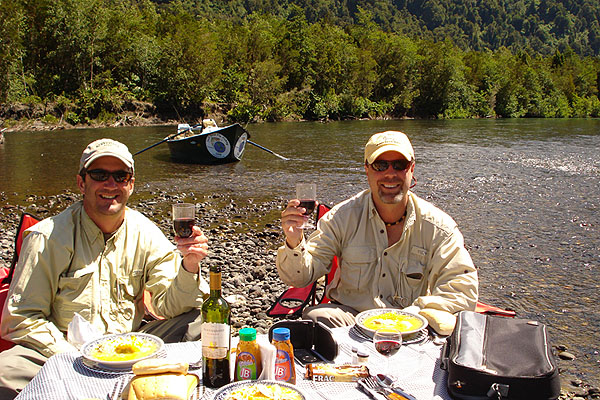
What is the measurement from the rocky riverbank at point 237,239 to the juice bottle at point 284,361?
3.27 m

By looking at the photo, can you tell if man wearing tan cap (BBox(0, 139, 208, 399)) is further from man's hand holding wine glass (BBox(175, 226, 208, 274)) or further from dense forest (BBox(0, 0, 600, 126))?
dense forest (BBox(0, 0, 600, 126))

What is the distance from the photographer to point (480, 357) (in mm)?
2336

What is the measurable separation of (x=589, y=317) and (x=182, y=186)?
11381mm

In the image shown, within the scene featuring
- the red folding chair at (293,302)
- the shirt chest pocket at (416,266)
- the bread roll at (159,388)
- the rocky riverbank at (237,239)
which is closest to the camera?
the bread roll at (159,388)

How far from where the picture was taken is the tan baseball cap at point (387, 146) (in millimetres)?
3789

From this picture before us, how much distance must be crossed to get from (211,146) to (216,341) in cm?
1803

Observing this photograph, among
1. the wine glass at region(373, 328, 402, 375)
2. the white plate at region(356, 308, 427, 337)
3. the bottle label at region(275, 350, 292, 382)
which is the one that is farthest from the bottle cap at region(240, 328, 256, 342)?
the white plate at region(356, 308, 427, 337)

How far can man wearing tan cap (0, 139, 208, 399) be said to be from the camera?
3.15 metres

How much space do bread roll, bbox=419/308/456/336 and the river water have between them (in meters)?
2.81

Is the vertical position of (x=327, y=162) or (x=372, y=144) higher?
(x=372, y=144)

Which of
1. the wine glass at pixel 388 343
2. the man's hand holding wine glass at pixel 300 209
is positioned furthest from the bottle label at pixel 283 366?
the man's hand holding wine glass at pixel 300 209

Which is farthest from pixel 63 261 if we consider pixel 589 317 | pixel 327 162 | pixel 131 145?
pixel 131 145

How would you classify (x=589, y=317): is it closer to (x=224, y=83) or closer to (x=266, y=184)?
(x=266, y=184)

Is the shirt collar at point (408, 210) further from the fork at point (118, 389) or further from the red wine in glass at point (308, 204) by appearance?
the fork at point (118, 389)
